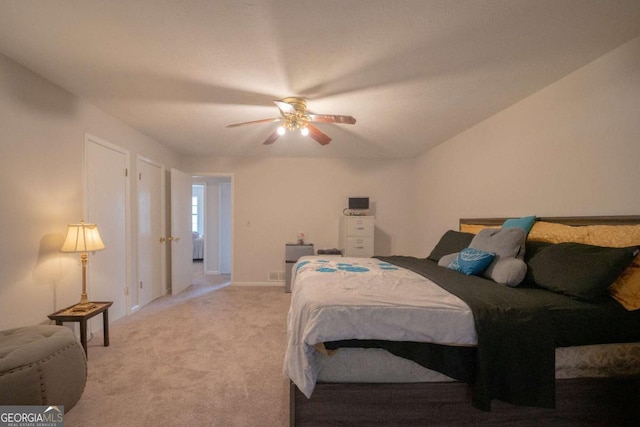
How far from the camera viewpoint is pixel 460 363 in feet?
4.24

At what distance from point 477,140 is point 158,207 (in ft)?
14.2

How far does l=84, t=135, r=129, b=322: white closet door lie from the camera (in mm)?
2568

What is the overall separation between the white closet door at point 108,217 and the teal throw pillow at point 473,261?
3383 millimetres

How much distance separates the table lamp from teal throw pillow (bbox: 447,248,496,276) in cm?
301

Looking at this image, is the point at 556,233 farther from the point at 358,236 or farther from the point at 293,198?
the point at 293,198

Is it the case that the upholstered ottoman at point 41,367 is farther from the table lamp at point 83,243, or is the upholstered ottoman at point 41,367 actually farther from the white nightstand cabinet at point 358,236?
the white nightstand cabinet at point 358,236

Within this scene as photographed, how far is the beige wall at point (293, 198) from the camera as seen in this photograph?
4637 millimetres

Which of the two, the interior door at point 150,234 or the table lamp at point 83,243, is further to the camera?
the interior door at point 150,234

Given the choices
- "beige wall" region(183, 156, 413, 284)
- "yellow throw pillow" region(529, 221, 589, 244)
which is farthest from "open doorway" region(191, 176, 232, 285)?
"yellow throw pillow" region(529, 221, 589, 244)

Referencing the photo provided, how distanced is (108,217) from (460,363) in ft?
11.1

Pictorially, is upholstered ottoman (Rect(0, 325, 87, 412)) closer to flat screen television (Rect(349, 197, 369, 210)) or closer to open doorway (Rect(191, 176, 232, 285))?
flat screen television (Rect(349, 197, 369, 210))

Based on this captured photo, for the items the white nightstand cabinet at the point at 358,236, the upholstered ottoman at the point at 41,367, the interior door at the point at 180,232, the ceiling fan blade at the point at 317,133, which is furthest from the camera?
the white nightstand cabinet at the point at 358,236

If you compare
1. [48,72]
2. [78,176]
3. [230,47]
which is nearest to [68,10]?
[230,47]

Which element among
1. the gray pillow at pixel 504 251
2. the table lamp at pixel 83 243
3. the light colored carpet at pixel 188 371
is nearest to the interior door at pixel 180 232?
the light colored carpet at pixel 188 371
